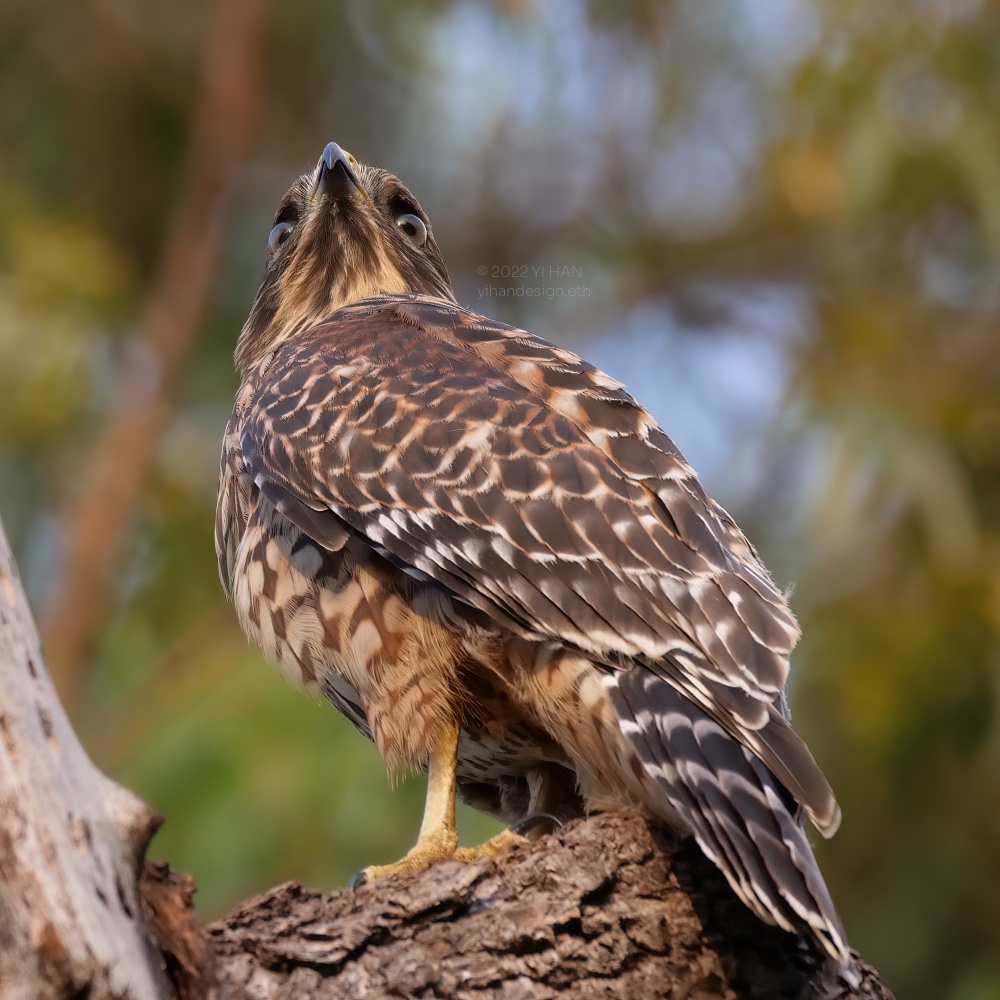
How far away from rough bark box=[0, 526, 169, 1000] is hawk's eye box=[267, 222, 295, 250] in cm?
304

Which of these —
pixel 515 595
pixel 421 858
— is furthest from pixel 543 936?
pixel 515 595

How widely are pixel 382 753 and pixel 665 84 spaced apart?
A: 6.81m

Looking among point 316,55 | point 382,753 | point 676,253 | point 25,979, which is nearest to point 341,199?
point 382,753

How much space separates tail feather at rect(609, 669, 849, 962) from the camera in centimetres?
268

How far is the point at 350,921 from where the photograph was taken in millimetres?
2787

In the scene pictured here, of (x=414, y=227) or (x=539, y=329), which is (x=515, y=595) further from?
(x=539, y=329)

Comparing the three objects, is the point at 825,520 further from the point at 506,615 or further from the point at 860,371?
the point at 506,615

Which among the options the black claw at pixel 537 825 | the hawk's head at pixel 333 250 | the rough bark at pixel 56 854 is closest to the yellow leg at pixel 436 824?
the black claw at pixel 537 825

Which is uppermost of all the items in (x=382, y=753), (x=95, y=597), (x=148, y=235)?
(x=148, y=235)

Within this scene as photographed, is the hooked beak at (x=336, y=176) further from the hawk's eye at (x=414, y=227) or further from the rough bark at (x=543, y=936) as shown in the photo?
the rough bark at (x=543, y=936)

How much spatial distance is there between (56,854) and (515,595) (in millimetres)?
1313

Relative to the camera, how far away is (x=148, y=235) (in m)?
10.2

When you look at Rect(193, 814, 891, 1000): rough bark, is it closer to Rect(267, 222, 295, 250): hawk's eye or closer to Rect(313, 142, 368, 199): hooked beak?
Rect(313, 142, 368, 199): hooked beak

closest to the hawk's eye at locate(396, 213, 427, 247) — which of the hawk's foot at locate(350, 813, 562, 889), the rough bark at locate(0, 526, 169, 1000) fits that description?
the hawk's foot at locate(350, 813, 562, 889)
